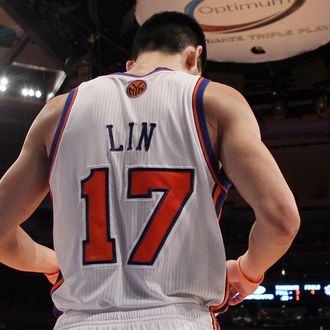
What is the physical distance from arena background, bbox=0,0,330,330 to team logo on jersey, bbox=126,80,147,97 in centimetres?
425

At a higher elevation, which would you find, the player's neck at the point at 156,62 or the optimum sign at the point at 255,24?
the optimum sign at the point at 255,24

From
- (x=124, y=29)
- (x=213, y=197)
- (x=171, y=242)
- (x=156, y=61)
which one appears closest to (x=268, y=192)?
(x=213, y=197)

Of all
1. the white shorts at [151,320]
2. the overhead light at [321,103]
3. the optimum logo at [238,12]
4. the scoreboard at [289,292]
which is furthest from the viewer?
the scoreboard at [289,292]

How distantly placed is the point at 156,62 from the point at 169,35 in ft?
0.39

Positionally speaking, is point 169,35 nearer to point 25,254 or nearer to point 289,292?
point 25,254

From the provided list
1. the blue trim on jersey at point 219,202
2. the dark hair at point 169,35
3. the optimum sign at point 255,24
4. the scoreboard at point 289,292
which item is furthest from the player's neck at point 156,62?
the scoreboard at point 289,292

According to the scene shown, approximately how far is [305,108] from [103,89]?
25.9 feet

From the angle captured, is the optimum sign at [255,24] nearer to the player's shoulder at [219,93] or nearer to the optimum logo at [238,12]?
the optimum logo at [238,12]

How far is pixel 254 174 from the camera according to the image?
1679 mm

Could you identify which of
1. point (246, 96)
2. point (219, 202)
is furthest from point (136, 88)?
point (246, 96)

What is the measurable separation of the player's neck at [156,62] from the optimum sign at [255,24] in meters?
4.02

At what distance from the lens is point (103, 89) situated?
1.95 m

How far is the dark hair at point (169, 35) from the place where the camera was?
6.86ft

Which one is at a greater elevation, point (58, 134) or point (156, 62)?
point (156, 62)
